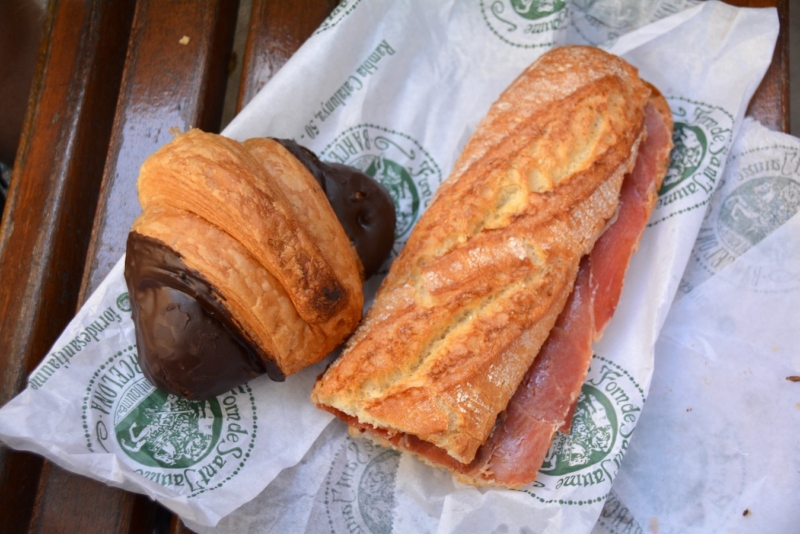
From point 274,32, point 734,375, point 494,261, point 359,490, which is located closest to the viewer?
point 494,261

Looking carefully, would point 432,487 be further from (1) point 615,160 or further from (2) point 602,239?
(1) point 615,160

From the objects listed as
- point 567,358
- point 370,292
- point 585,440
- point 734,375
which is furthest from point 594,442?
point 370,292

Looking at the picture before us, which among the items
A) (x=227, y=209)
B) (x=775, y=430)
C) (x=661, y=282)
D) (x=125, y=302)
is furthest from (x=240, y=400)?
(x=775, y=430)

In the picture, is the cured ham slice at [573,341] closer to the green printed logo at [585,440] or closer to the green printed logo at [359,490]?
the green printed logo at [585,440]

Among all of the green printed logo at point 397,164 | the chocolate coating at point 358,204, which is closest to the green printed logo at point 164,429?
the chocolate coating at point 358,204

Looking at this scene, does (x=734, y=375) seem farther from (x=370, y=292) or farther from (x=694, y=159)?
(x=370, y=292)

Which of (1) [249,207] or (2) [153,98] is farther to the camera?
(2) [153,98]

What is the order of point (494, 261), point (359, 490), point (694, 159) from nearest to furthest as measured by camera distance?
point (494, 261), point (359, 490), point (694, 159)
